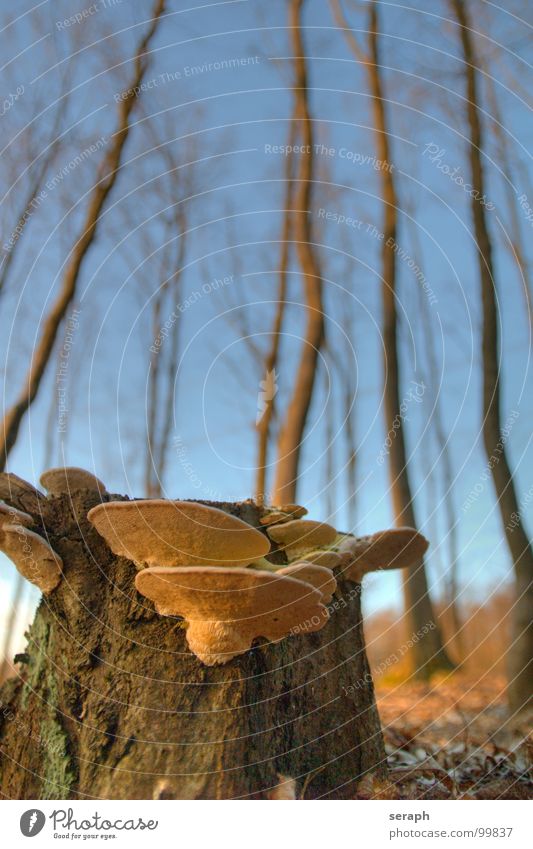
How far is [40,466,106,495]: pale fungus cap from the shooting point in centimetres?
231

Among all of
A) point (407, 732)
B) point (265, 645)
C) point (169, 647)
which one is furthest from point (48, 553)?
point (407, 732)

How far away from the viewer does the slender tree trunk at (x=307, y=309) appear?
4121mm

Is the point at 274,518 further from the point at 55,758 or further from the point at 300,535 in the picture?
the point at 55,758

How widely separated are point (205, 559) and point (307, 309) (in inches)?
114

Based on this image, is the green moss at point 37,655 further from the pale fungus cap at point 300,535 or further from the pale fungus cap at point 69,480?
the pale fungus cap at point 300,535

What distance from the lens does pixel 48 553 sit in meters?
2.19

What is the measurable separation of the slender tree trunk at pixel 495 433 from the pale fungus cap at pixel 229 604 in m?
2.31

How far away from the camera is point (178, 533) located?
1850mm

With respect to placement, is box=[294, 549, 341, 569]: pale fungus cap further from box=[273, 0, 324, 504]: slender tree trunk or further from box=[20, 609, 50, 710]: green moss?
box=[273, 0, 324, 504]: slender tree trunk

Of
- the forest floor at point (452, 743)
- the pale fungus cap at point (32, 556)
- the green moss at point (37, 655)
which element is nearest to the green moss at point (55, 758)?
the green moss at point (37, 655)

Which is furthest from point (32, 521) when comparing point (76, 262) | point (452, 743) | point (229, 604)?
point (452, 743)

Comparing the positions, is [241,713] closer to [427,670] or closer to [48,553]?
[48,553]

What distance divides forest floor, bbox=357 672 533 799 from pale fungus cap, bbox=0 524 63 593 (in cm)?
148
